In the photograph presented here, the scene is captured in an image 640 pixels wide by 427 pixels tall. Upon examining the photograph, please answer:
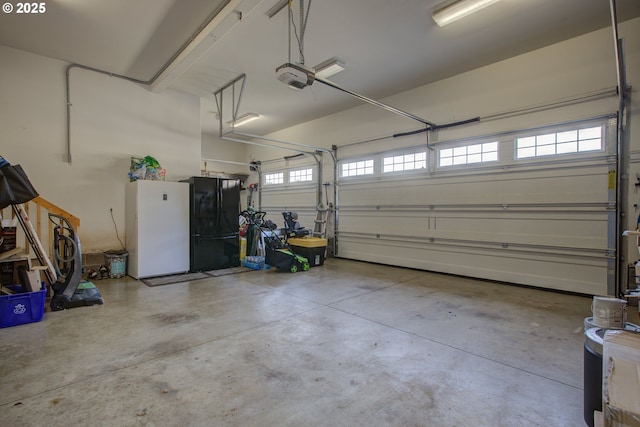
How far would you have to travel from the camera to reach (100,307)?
3.52 metres

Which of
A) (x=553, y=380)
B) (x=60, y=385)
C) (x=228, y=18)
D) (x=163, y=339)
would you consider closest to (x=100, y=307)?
(x=163, y=339)

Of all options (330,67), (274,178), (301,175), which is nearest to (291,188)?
(301,175)

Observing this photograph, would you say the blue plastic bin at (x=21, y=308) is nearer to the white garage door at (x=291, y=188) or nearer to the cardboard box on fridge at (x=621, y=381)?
the cardboard box on fridge at (x=621, y=381)

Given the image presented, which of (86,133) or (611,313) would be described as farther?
(86,133)

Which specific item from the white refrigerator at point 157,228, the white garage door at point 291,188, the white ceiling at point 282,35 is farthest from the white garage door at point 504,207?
the white refrigerator at point 157,228

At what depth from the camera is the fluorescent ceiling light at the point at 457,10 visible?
328 cm

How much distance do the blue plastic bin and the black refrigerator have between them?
7.86ft

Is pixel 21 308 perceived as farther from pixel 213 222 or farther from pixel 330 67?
pixel 330 67

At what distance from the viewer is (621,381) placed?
1.18 metres

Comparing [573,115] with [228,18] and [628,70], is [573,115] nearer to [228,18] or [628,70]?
[628,70]

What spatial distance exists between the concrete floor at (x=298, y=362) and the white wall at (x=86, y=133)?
2.12m

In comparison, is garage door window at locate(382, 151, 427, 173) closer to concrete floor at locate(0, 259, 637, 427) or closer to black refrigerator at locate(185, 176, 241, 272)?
concrete floor at locate(0, 259, 637, 427)

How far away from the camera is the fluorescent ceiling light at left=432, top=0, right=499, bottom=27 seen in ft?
10.8

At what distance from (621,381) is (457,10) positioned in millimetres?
3833
